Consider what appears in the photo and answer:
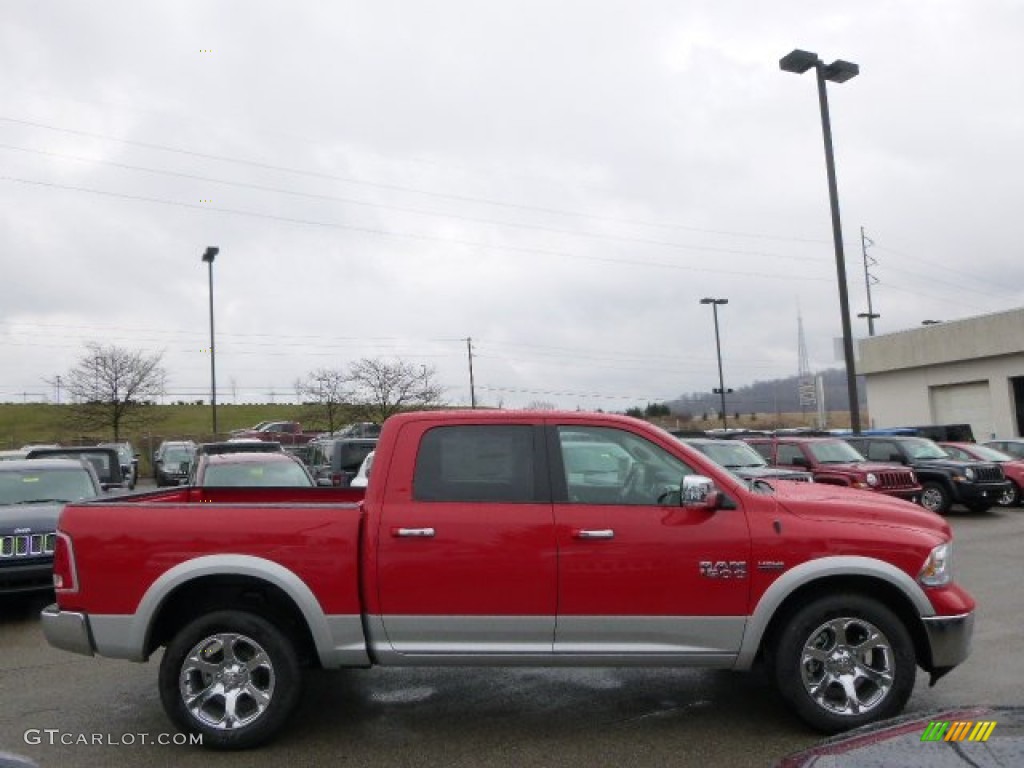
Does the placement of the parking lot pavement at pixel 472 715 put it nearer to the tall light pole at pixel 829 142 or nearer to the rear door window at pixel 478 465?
the rear door window at pixel 478 465

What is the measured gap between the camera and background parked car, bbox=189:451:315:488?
1327 centimetres

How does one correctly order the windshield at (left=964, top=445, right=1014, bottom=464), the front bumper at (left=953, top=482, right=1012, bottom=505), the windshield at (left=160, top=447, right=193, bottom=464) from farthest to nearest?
the windshield at (left=160, top=447, right=193, bottom=464)
the windshield at (left=964, top=445, right=1014, bottom=464)
the front bumper at (left=953, top=482, right=1012, bottom=505)

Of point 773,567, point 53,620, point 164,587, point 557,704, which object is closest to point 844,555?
point 773,567

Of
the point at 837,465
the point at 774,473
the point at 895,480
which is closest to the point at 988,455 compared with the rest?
the point at 895,480

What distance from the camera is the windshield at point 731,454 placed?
50.3 feet

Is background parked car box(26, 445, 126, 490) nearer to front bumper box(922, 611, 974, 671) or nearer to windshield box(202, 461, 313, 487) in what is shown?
windshield box(202, 461, 313, 487)

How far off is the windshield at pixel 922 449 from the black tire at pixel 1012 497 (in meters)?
1.38

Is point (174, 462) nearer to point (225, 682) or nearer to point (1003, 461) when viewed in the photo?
point (1003, 461)

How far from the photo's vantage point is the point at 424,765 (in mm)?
4582

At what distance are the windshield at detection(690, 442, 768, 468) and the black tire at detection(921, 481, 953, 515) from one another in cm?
427

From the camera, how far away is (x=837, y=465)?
16.9 meters

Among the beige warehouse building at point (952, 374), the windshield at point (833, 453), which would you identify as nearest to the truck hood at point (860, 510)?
the windshield at point (833, 453)

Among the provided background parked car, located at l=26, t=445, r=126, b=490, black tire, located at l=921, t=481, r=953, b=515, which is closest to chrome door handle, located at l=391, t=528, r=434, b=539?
background parked car, located at l=26, t=445, r=126, b=490

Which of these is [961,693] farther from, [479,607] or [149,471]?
[149,471]
